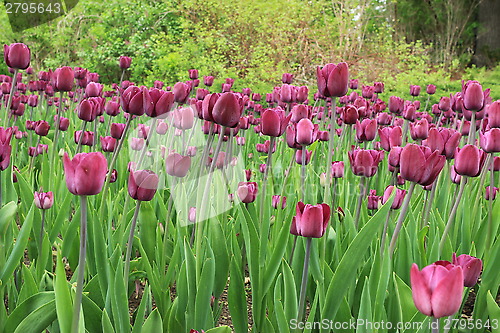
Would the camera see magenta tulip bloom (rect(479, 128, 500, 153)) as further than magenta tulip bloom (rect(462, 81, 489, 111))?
No

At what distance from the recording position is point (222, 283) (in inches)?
59.5

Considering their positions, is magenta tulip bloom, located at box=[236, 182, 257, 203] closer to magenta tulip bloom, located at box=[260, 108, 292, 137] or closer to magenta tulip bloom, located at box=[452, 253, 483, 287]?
magenta tulip bloom, located at box=[260, 108, 292, 137]

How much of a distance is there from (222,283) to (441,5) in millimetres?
18188

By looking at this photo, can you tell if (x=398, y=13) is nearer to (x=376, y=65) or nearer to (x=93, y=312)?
(x=376, y=65)

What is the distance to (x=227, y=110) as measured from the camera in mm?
1265

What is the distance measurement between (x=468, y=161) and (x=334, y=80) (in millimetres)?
455

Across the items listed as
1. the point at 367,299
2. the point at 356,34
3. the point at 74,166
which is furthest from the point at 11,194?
the point at 356,34

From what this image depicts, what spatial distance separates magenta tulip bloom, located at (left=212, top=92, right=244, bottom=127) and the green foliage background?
8.01 metres

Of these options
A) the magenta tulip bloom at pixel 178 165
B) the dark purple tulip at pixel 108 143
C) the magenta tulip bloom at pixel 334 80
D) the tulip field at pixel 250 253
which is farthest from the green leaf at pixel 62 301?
the dark purple tulip at pixel 108 143

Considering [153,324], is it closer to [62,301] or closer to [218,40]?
[62,301]

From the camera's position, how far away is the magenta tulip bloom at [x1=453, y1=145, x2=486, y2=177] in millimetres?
1323

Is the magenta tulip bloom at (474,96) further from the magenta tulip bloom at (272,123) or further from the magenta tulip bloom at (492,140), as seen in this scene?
the magenta tulip bloom at (272,123)

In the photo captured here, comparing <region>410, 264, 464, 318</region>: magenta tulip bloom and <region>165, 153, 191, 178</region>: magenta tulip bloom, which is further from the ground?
<region>165, 153, 191, 178</region>: magenta tulip bloom

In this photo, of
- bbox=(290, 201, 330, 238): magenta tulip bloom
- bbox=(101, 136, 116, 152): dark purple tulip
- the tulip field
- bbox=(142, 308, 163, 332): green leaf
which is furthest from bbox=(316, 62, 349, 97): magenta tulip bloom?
bbox=(101, 136, 116, 152): dark purple tulip
